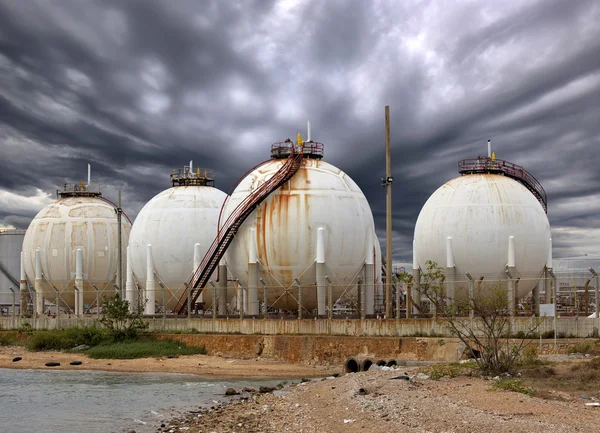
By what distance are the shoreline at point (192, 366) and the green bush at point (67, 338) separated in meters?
1.60

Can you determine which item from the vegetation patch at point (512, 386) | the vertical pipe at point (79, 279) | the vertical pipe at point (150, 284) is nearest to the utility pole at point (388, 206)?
the vegetation patch at point (512, 386)

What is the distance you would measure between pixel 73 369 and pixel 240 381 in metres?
9.70

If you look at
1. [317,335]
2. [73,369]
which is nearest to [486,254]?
[317,335]

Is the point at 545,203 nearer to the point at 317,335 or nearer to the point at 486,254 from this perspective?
the point at 486,254

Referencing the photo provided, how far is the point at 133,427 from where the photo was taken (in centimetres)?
1809

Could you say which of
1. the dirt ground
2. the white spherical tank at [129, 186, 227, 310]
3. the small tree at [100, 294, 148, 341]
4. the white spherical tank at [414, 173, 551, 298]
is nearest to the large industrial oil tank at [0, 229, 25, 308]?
the white spherical tank at [129, 186, 227, 310]

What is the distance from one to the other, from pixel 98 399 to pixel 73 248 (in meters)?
29.5

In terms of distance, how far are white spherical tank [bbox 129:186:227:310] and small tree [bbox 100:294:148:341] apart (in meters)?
4.09

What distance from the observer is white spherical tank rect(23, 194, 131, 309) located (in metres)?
50.8

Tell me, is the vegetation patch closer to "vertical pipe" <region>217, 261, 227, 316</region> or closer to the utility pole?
the utility pole

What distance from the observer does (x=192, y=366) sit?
3133cm

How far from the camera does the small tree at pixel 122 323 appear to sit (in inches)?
1507

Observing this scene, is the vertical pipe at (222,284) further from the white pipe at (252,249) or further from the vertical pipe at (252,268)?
the white pipe at (252,249)

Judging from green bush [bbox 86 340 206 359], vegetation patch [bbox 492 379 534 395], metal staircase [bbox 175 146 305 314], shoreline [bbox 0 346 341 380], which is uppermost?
metal staircase [bbox 175 146 305 314]
